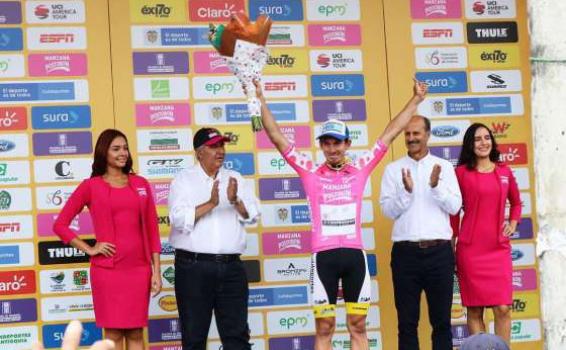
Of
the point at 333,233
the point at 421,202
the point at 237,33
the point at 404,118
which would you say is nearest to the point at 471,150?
the point at 421,202

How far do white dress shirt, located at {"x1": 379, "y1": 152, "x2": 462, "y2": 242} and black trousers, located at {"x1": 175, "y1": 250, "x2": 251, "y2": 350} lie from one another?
1153mm

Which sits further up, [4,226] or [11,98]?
[11,98]

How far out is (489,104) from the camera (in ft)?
27.7

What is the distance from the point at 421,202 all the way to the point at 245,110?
5.61 feet

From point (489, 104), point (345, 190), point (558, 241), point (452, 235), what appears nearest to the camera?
point (558, 241)

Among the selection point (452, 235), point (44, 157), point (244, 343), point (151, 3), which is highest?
point (151, 3)

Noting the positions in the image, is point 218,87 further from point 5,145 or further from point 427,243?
point 427,243

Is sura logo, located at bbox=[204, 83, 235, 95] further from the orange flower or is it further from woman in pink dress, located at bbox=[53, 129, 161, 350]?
the orange flower

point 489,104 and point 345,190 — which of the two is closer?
point 345,190

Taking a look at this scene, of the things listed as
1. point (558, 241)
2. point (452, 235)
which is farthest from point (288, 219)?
point (558, 241)

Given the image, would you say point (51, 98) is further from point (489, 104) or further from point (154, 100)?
point (489, 104)

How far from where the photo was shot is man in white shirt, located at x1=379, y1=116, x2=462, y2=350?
7.04 meters

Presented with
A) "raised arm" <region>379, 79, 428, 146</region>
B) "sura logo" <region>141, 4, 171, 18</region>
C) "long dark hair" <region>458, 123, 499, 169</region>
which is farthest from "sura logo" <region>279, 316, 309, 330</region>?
"sura logo" <region>141, 4, 171, 18</region>

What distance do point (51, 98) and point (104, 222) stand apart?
1.37m
